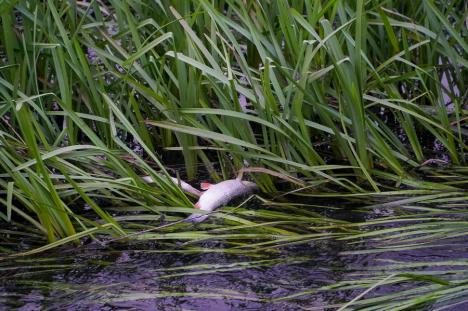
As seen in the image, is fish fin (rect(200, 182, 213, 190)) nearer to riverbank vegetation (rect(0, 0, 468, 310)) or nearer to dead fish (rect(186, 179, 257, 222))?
dead fish (rect(186, 179, 257, 222))

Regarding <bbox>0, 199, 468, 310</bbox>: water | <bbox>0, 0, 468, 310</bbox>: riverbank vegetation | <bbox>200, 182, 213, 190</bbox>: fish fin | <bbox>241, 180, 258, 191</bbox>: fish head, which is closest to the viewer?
<bbox>0, 199, 468, 310</bbox>: water

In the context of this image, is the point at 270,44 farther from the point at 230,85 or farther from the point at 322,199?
the point at 322,199

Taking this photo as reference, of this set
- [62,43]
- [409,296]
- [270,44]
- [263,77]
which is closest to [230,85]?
[263,77]

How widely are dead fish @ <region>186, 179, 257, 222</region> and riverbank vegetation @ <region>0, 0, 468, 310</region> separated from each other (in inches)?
2.4

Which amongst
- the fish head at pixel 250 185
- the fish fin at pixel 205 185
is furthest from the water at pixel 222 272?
the fish head at pixel 250 185

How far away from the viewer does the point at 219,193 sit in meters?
3.83

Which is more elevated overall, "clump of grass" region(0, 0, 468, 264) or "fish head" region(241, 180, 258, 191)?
"clump of grass" region(0, 0, 468, 264)

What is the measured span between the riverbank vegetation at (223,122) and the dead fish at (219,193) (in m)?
0.06

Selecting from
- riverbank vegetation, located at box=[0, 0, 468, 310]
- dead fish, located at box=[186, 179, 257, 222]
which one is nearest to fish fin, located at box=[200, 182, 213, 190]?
dead fish, located at box=[186, 179, 257, 222]

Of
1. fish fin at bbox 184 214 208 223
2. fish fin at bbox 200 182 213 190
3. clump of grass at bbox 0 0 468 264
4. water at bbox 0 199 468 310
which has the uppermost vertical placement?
clump of grass at bbox 0 0 468 264

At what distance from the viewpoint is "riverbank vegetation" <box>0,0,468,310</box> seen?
12.1ft

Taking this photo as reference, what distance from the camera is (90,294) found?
319 cm

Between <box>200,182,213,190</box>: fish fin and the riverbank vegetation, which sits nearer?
the riverbank vegetation

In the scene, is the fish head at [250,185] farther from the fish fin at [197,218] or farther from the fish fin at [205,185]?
the fish fin at [197,218]
